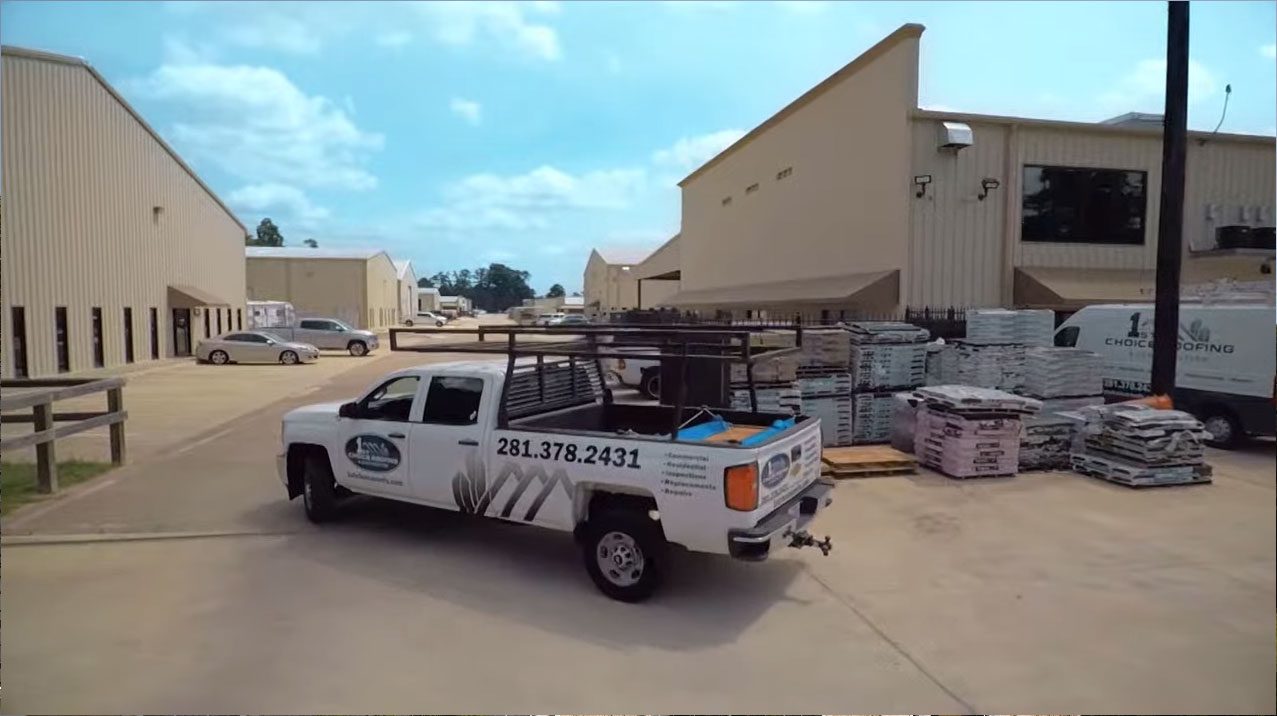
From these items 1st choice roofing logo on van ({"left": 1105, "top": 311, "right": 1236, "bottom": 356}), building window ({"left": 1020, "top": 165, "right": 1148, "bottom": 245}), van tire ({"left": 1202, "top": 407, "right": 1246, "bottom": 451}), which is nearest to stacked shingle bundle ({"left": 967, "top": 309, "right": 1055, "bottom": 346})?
1st choice roofing logo on van ({"left": 1105, "top": 311, "right": 1236, "bottom": 356})

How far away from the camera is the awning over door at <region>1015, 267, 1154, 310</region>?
17703 millimetres

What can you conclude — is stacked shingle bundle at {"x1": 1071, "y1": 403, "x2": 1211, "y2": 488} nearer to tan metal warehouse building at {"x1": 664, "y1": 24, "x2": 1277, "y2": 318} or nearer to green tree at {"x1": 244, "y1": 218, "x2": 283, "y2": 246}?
tan metal warehouse building at {"x1": 664, "y1": 24, "x2": 1277, "y2": 318}

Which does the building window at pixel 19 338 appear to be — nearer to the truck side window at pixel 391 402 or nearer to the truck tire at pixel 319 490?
the truck tire at pixel 319 490

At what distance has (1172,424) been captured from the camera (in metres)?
8.37

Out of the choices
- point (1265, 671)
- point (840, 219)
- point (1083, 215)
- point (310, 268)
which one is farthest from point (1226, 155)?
point (310, 268)

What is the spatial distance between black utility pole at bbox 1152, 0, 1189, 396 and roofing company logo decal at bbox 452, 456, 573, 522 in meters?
4.99

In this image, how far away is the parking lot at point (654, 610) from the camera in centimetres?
388

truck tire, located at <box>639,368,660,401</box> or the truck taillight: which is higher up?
the truck taillight

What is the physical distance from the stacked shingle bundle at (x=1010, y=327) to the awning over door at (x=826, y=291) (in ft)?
20.0

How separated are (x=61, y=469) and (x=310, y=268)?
6000cm

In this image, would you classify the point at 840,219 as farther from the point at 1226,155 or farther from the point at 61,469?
the point at 61,469

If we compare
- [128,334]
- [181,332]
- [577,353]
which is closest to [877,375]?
[577,353]

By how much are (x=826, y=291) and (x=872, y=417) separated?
30.3 ft

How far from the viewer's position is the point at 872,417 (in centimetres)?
1130
